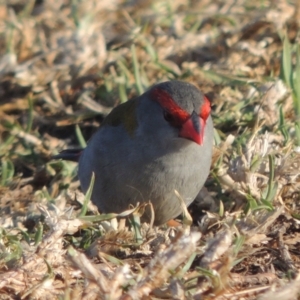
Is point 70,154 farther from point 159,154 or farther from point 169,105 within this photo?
point 169,105

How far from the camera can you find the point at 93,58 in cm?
651

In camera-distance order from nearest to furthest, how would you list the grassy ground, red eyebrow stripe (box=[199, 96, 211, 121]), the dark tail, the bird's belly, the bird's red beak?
the grassy ground, the bird's red beak, red eyebrow stripe (box=[199, 96, 211, 121]), the bird's belly, the dark tail

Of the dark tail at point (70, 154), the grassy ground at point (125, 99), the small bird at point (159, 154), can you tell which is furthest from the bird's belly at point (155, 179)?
the dark tail at point (70, 154)

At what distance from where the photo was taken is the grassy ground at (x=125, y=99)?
3.57m

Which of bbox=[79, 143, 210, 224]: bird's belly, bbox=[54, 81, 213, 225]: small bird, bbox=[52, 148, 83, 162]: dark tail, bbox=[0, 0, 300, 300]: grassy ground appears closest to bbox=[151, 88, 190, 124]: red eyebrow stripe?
bbox=[54, 81, 213, 225]: small bird

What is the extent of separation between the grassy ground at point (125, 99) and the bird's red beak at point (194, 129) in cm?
48

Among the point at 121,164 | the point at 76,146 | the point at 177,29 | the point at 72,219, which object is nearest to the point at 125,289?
the point at 72,219

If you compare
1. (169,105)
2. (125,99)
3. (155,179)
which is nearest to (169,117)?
(169,105)

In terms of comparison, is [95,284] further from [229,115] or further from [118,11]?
[118,11]

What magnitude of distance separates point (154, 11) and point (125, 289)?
4.21m

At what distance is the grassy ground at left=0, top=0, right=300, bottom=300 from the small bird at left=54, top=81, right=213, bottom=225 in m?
0.20

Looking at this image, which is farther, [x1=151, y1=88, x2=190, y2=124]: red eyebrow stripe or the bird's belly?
the bird's belly

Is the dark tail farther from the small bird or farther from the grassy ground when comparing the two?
the small bird

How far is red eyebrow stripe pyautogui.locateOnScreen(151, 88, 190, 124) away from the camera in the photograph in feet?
14.2
